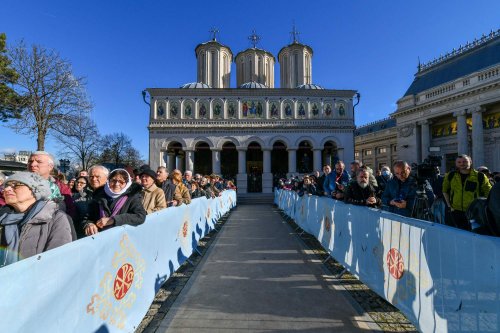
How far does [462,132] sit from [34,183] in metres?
36.4

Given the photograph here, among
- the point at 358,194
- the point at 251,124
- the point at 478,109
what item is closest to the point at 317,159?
the point at 251,124

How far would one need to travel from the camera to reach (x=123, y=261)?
3.01 metres

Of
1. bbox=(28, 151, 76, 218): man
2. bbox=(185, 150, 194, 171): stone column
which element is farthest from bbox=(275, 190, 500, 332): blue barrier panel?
bbox=(185, 150, 194, 171): stone column

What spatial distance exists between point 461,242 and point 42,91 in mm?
22847

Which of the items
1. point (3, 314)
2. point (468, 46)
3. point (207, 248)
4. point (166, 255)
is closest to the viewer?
point (3, 314)

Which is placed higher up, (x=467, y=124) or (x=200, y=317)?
(x=467, y=124)

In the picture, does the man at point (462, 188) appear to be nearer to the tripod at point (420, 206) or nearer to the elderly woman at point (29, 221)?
the tripod at point (420, 206)

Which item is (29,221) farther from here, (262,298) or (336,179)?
(336,179)

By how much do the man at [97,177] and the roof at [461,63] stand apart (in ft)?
120

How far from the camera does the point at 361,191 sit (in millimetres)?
5457

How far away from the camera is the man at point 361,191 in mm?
5391

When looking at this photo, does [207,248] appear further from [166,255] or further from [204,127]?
[204,127]

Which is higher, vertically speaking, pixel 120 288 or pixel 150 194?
pixel 150 194

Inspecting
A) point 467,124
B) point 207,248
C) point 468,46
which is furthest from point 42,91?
point 468,46
